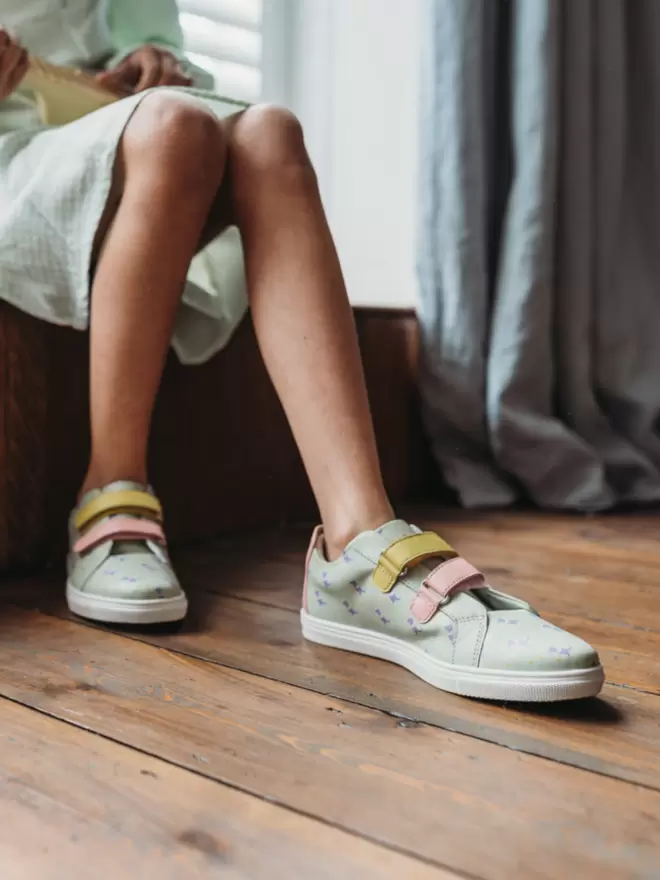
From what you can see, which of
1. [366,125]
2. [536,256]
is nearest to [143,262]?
[536,256]

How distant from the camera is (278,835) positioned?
1.53 ft

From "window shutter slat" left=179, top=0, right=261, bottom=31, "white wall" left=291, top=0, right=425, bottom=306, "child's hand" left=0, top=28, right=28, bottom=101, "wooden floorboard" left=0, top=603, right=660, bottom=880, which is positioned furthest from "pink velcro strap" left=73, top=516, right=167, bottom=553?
"window shutter slat" left=179, top=0, right=261, bottom=31

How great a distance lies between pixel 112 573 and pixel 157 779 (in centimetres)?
31

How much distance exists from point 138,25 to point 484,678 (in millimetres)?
944

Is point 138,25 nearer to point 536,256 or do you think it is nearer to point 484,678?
point 536,256

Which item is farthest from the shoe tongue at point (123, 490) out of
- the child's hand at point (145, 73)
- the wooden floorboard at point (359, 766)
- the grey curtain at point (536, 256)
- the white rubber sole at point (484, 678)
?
the grey curtain at point (536, 256)

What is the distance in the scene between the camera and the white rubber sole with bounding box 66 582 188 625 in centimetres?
79

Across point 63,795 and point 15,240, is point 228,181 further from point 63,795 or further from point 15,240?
point 63,795

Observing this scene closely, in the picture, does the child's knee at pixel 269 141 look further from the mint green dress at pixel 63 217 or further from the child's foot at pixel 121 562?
the child's foot at pixel 121 562

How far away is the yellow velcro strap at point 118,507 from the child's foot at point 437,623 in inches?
6.5

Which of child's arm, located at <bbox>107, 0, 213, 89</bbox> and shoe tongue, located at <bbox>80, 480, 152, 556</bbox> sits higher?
child's arm, located at <bbox>107, 0, 213, 89</bbox>

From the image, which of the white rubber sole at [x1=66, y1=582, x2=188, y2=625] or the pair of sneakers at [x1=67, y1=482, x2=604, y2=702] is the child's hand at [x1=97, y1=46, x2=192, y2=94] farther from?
the white rubber sole at [x1=66, y1=582, x2=188, y2=625]

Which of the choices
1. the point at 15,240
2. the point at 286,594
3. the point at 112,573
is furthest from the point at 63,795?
the point at 15,240

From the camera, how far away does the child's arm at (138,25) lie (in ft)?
3.94
